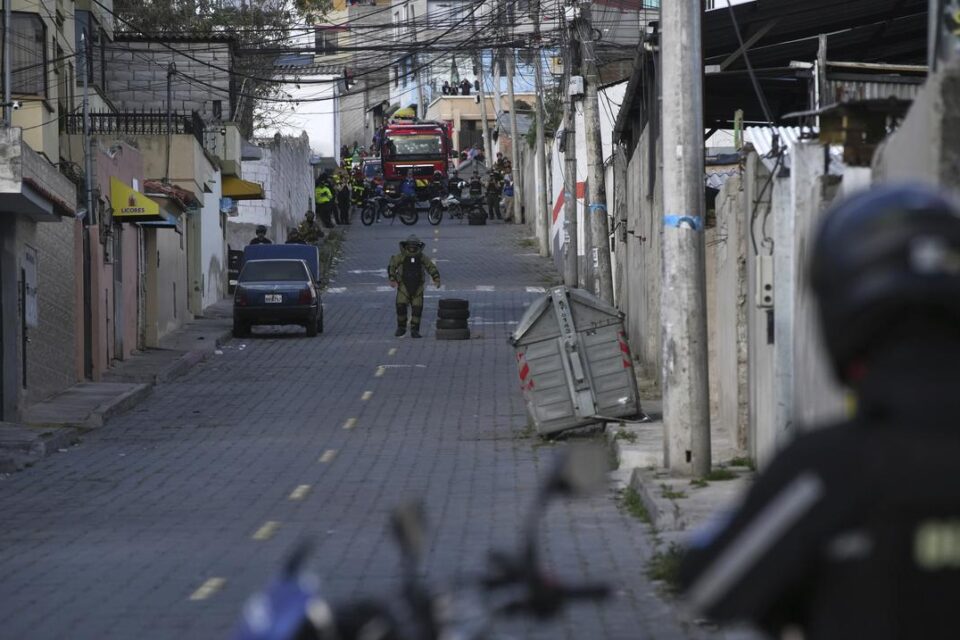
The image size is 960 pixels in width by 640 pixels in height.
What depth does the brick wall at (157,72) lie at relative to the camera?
52.0 meters

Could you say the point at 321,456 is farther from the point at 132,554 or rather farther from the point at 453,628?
the point at 453,628

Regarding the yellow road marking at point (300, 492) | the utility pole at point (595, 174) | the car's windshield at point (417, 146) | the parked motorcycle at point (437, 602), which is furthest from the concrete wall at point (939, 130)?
the car's windshield at point (417, 146)

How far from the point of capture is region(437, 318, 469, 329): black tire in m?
32.2

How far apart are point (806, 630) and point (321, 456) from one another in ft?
50.4

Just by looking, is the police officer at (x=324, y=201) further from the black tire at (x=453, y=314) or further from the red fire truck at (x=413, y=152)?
the black tire at (x=453, y=314)

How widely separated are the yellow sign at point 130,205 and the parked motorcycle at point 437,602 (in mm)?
28111

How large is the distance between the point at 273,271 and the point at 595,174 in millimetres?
8628

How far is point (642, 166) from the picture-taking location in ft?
85.4

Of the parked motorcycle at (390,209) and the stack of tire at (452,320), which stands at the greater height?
the parked motorcycle at (390,209)

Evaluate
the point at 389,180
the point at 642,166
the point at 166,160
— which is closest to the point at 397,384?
the point at 642,166

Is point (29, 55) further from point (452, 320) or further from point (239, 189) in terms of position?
point (239, 189)

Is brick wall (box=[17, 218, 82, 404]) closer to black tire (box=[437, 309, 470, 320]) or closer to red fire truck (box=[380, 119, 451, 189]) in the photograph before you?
black tire (box=[437, 309, 470, 320])

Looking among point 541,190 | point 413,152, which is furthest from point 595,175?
point 413,152

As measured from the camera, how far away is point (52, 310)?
1013 inches
